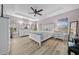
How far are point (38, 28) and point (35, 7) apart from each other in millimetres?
446

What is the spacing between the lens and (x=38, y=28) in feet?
8.41

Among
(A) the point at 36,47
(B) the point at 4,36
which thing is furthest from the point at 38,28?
(B) the point at 4,36

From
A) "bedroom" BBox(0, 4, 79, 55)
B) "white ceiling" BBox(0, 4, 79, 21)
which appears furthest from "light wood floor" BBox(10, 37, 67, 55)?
"white ceiling" BBox(0, 4, 79, 21)

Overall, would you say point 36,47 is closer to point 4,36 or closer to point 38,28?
point 38,28

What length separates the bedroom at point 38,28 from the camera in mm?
2512

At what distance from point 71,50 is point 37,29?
83 centimetres

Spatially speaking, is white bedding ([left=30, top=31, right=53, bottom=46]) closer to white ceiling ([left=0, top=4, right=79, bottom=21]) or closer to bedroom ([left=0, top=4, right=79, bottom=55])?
bedroom ([left=0, top=4, right=79, bottom=55])

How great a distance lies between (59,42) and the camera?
2.55 metres

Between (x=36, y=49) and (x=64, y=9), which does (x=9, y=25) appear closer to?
(x=36, y=49)

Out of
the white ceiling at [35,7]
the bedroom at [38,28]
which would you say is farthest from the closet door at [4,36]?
the white ceiling at [35,7]

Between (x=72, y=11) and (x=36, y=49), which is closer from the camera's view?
(x=72, y=11)

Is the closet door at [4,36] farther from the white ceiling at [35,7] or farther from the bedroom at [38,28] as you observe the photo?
the white ceiling at [35,7]

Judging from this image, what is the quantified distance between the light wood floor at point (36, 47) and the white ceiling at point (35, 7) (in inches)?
19.1
